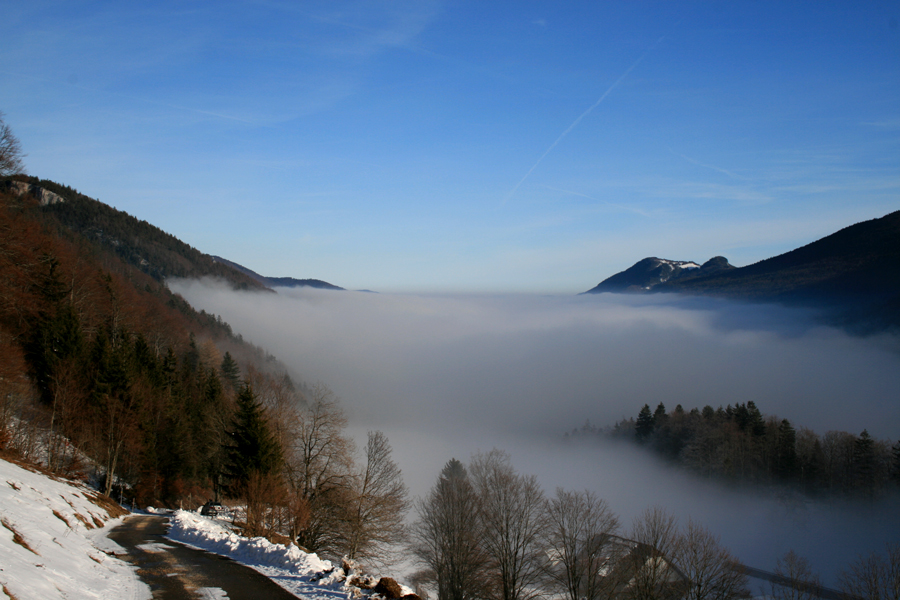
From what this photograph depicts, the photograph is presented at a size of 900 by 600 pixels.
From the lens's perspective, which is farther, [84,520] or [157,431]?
[157,431]

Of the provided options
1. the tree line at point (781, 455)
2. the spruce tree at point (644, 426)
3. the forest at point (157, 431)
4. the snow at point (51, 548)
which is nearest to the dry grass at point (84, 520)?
the snow at point (51, 548)

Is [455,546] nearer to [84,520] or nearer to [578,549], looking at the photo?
[578,549]

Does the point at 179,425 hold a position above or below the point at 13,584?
below

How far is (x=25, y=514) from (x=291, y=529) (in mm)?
10928

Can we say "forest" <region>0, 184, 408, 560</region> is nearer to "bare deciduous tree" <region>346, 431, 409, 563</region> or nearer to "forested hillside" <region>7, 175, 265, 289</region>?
"bare deciduous tree" <region>346, 431, 409, 563</region>

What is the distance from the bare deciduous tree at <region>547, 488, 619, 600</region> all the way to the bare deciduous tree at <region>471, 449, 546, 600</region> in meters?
1.30

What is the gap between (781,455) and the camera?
9044 centimetres

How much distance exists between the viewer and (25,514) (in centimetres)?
1527

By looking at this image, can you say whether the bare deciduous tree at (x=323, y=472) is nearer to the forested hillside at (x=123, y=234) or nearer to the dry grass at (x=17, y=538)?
the dry grass at (x=17, y=538)

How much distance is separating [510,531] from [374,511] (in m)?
15.7

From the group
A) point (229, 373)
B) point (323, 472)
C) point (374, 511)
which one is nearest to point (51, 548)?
point (323, 472)

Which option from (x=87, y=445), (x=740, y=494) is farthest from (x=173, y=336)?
(x=740, y=494)

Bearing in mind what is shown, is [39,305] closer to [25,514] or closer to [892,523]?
[25,514]

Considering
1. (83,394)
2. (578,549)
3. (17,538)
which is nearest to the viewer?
(17,538)
